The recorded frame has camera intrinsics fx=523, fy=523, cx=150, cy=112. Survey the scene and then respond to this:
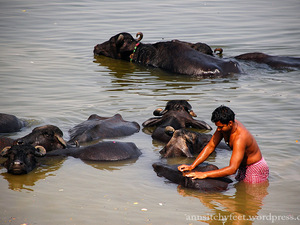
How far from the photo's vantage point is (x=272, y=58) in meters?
13.6

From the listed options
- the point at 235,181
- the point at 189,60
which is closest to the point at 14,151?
the point at 235,181

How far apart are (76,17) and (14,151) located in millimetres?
15123

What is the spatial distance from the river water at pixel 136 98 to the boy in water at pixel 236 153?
0.20m

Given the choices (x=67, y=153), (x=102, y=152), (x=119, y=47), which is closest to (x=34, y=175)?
(x=67, y=153)

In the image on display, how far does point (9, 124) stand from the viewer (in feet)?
29.5

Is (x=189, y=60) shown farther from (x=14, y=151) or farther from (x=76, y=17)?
(x=76, y=17)

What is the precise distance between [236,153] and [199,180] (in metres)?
0.59

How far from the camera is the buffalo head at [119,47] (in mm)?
14672

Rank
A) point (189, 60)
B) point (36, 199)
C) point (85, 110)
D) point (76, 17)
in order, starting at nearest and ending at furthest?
point (36, 199), point (85, 110), point (189, 60), point (76, 17)

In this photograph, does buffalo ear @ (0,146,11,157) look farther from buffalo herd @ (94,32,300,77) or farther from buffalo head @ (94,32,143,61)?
buffalo head @ (94,32,143,61)

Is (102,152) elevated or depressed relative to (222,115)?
depressed

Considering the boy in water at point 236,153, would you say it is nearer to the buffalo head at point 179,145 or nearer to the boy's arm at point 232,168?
the boy's arm at point 232,168

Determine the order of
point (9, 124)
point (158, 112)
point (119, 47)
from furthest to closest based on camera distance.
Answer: point (119, 47)
point (158, 112)
point (9, 124)

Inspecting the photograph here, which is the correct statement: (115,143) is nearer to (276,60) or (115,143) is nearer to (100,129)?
(100,129)
